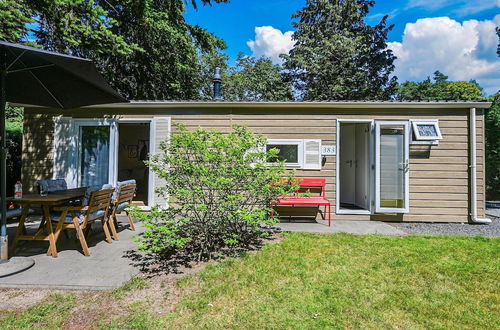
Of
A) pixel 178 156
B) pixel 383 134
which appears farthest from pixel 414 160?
pixel 178 156

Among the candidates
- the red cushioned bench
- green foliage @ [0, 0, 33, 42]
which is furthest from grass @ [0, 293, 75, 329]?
green foliage @ [0, 0, 33, 42]

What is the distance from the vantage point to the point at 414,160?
534 centimetres

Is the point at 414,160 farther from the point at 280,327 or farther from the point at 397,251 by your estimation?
the point at 280,327

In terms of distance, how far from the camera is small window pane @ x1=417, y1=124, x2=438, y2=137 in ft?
17.2

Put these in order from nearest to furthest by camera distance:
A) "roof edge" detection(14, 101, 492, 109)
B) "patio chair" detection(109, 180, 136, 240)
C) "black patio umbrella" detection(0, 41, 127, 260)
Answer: "black patio umbrella" detection(0, 41, 127, 260)
"patio chair" detection(109, 180, 136, 240)
"roof edge" detection(14, 101, 492, 109)

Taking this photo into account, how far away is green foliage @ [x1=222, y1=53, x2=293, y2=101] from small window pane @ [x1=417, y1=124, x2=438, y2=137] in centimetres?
1149

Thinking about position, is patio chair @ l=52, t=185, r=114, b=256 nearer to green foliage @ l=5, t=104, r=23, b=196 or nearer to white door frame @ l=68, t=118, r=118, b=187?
white door frame @ l=68, t=118, r=118, b=187

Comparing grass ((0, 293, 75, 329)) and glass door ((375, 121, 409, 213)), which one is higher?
glass door ((375, 121, 409, 213))

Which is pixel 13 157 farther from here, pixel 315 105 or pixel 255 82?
pixel 255 82

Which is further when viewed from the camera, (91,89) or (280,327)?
(91,89)

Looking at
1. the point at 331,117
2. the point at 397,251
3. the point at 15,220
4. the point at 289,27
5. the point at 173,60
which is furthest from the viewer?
the point at 289,27

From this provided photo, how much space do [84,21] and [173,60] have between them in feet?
12.5

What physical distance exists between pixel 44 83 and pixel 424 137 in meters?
6.22

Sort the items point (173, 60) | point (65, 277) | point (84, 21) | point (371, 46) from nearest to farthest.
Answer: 1. point (65, 277)
2. point (84, 21)
3. point (173, 60)
4. point (371, 46)
